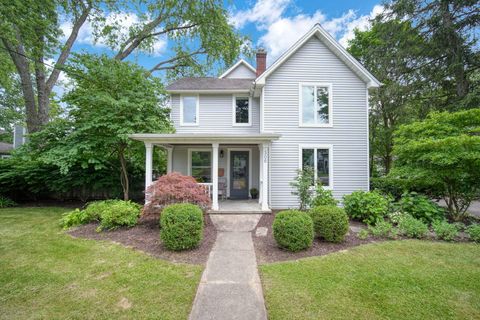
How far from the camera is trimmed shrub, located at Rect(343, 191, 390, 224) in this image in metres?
7.06

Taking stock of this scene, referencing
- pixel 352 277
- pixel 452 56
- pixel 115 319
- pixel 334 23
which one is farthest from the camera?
pixel 334 23

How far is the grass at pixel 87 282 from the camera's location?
117 inches

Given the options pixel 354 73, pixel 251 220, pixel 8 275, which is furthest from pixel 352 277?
pixel 354 73

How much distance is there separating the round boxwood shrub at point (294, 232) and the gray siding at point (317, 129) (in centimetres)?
422

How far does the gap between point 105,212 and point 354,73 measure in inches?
446

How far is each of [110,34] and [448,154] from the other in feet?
65.0

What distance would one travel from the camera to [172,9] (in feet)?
49.1

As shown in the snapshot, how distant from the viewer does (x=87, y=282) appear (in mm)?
3705

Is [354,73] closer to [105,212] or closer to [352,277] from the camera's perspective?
[352,277]

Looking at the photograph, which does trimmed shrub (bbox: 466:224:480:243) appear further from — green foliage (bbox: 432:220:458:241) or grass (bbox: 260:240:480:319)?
grass (bbox: 260:240:480:319)

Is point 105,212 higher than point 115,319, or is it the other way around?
point 105,212

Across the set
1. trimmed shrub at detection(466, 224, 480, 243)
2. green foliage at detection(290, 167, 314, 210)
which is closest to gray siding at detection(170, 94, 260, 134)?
green foliage at detection(290, 167, 314, 210)

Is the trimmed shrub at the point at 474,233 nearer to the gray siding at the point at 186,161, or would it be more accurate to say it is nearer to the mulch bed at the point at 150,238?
the mulch bed at the point at 150,238

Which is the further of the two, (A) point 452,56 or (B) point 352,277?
(A) point 452,56
